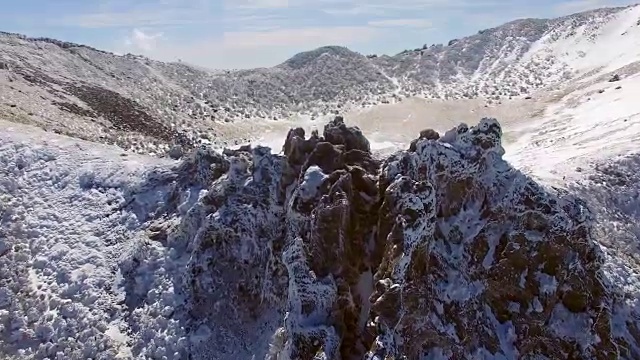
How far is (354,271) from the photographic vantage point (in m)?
18.5

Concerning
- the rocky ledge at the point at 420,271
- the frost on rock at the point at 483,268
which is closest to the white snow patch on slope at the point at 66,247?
the rocky ledge at the point at 420,271

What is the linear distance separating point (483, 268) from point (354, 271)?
4151mm

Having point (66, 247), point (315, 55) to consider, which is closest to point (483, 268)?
point (66, 247)

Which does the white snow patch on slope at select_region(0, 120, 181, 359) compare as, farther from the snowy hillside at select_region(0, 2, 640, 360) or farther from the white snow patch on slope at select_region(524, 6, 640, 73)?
the white snow patch on slope at select_region(524, 6, 640, 73)

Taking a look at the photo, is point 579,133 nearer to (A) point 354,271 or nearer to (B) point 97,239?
(A) point 354,271

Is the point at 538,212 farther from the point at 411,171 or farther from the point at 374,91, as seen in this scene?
the point at 374,91

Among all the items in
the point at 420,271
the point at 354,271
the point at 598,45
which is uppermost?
the point at 598,45

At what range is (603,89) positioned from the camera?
63312 mm

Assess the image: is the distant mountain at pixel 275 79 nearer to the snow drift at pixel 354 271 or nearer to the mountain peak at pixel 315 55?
the mountain peak at pixel 315 55

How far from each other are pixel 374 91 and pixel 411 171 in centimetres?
6777

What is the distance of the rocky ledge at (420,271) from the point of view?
1659 centimetres

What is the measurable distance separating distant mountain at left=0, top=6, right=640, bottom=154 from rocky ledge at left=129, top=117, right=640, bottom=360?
25936mm

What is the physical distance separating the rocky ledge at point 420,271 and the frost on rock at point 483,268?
39 millimetres

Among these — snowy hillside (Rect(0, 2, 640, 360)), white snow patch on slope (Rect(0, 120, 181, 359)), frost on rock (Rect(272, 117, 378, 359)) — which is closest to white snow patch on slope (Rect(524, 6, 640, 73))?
snowy hillside (Rect(0, 2, 640, 360))
